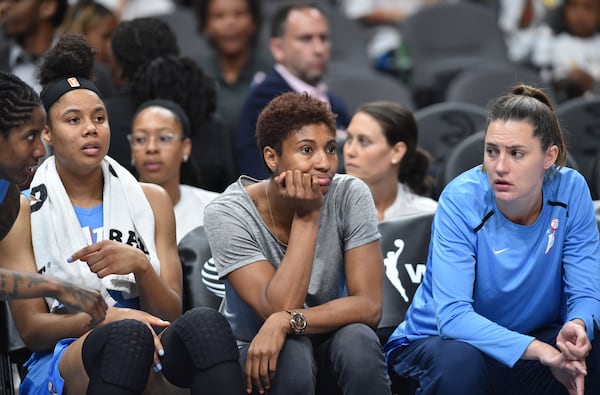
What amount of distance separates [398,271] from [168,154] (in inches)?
44.1

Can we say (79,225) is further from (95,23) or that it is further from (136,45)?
(95,23)

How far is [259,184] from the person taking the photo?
3.37 meters

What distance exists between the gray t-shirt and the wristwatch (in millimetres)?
193

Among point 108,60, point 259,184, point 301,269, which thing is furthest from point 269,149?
point 108,60

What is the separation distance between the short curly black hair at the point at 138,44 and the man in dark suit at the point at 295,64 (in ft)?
1.67

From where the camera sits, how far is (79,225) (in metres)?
3.22

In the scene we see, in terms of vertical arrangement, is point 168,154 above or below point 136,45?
below

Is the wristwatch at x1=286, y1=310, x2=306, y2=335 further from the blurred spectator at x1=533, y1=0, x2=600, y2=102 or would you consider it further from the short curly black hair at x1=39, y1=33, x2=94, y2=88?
the blurred spectator at x1=533, y1=0, x2=600, y2=102

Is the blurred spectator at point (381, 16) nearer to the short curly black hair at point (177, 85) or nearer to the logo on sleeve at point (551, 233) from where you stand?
the short curly black hair at point (177, 85)

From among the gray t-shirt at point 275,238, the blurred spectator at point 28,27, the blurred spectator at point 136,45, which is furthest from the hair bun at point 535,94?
the blurred spectator at point 28,27

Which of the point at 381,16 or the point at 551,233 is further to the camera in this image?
the point at 381,16

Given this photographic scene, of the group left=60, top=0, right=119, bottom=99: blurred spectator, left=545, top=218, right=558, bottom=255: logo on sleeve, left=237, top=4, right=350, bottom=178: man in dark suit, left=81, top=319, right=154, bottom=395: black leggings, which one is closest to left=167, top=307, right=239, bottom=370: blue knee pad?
left=81, top=319, right=154, bottom=395: black leggings

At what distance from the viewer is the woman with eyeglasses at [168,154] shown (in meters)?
4.12

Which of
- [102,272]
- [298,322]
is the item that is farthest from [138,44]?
[298,322]
